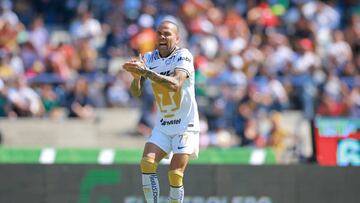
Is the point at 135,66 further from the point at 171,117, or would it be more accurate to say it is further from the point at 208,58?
the point at 208,58

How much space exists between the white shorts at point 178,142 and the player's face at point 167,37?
106 cm

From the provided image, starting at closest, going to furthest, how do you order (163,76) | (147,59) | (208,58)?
(163,76) < (147,59) < (208,58)

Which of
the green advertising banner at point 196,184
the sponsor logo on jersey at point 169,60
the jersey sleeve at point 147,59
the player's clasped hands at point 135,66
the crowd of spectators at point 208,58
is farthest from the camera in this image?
the crowd of spectators at point 208,58

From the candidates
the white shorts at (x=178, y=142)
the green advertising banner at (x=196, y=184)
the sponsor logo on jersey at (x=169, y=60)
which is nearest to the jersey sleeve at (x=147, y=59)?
the sponsor logo on jersey at (x=169, y=60)

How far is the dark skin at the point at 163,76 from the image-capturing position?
10648 mm

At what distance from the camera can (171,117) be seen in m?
11.5

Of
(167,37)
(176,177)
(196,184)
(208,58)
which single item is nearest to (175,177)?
(176,177)

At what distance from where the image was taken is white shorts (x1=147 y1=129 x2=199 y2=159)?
1138 cm

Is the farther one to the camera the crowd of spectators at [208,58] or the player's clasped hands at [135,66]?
the crowd of spectators at [208,58]

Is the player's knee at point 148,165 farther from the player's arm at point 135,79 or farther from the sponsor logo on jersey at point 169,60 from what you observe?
the sponsor logo on jersey at point 169,60

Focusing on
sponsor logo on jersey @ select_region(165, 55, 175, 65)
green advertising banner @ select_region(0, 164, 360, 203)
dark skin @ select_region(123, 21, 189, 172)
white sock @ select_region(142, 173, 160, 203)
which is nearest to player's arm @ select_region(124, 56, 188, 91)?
dark skin @ select_region(123, 21, 189, 172)

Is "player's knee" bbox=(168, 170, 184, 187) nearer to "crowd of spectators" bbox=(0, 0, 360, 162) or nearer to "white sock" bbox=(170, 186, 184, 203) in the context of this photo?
"white sock" bbox=(170, 186, 184, 203)

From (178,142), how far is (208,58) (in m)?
9.76

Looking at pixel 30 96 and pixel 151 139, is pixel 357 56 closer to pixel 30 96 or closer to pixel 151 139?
pixel 30 96
